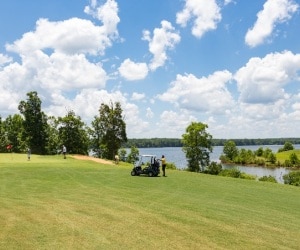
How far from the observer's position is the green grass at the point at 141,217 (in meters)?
12.1

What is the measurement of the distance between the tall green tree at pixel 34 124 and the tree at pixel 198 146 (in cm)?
2895

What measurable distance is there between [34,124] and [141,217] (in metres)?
66.5

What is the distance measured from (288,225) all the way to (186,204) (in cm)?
493

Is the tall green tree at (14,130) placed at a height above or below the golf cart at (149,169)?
above

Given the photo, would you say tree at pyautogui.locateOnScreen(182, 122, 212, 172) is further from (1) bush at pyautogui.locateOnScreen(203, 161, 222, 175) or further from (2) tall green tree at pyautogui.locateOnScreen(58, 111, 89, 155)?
(2) tall green tree at pyautogui.locateOnScreen(58, 111, 89, 155)

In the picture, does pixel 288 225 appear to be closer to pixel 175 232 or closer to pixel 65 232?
pixel 175 232

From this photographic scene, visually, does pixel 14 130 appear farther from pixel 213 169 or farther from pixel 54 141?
pixel 213 169

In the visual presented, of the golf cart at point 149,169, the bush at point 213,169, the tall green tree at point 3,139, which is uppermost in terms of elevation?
the tall green tree at point 3,139

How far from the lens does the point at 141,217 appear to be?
15289 millimetres

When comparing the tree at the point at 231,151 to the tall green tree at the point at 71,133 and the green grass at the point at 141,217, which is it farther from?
the green grass at the point at 141,217

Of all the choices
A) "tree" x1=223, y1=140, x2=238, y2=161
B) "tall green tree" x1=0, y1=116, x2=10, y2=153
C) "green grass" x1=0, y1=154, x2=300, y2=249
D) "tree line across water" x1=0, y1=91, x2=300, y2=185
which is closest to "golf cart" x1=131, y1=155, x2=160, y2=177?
"green grass" x1=0, y1=154, x2=300, y2=249

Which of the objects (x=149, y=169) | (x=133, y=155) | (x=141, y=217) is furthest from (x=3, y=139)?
(x=141, y=217)

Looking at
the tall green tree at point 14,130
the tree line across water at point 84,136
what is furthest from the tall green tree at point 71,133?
the tall green tree at point 14,130

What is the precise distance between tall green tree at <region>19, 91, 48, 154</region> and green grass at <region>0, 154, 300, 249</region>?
2128 inches
